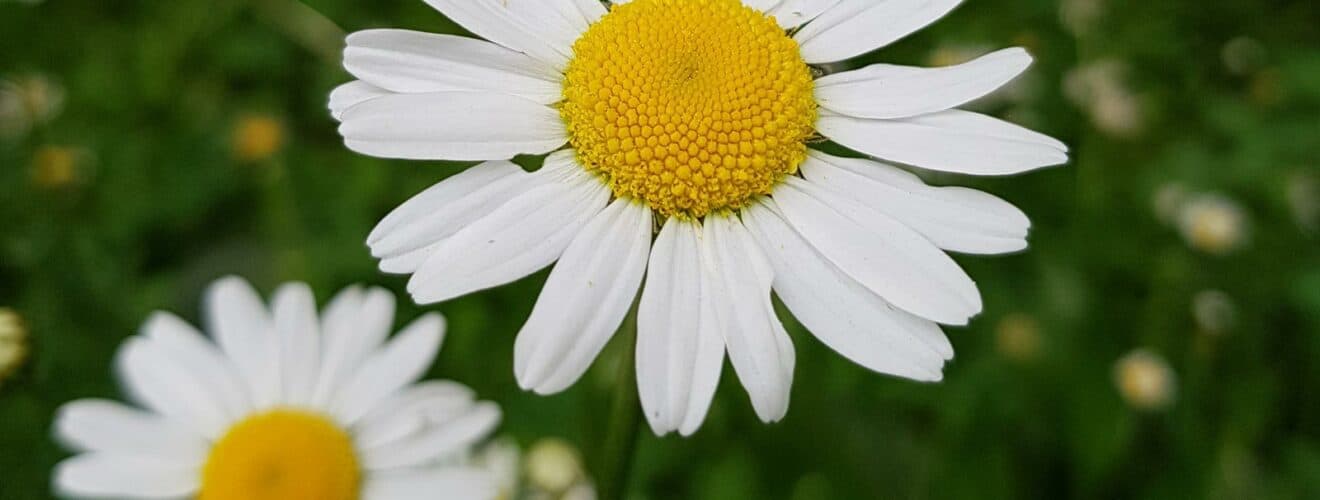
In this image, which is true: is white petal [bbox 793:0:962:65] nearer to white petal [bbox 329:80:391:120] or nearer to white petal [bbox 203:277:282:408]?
white petal [bbox 329:80:391:120]

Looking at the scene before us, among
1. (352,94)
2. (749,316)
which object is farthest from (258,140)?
(749,316)

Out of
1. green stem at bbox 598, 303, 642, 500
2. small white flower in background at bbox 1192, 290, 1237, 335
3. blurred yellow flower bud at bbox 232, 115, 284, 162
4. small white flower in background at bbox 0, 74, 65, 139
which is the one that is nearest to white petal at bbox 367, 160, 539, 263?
green stem at bbox 598, 303, 642, 500

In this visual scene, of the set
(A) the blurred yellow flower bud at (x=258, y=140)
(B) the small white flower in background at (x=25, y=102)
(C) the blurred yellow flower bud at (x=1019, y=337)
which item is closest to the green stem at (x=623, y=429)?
(C) the blurred yellow flower bud at (x=1019, y=337)

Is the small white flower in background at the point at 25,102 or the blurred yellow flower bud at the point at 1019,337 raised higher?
the small white flower in background at the point at 25,102

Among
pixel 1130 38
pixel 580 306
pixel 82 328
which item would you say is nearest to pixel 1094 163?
pixel 1130 38

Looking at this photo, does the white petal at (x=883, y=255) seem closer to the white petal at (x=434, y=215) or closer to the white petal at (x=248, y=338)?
the white petal at (x=434, y=215)
